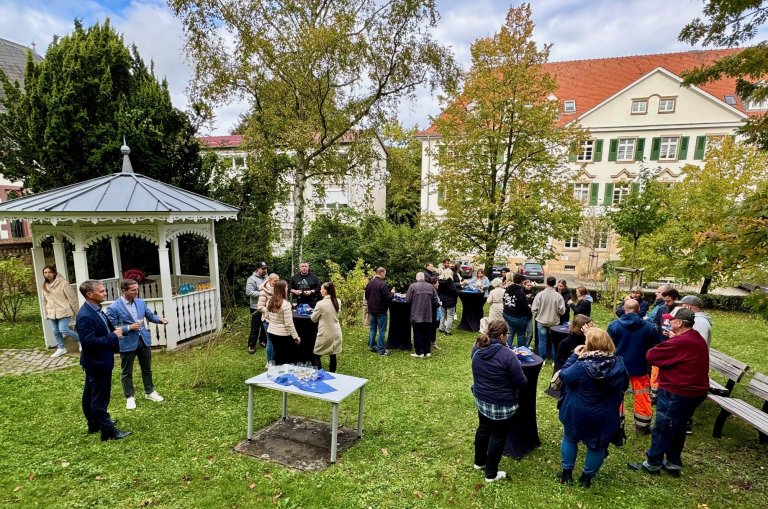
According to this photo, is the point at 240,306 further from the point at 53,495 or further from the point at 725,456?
the point at 725,456

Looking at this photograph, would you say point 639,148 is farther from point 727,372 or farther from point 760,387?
point 760,387

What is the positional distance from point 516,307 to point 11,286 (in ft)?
43.0

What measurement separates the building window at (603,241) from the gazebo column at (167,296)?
2438 centimetres

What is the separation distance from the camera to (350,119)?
13.8 m

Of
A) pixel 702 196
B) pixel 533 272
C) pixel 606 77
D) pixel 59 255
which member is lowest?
pixel 533 272

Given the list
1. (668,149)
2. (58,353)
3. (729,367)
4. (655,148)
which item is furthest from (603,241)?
(58,353)

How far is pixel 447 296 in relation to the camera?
10336mm

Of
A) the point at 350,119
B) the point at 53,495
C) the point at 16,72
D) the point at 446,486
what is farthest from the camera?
the point at 16,72

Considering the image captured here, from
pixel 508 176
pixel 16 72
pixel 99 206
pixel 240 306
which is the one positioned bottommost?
pixel 240 306

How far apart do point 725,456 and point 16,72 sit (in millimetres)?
34986

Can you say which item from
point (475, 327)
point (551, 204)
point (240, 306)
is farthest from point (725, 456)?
point (240, 306)

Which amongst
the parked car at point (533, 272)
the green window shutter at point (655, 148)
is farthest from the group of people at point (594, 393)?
the green window shutter at point (655, 148)

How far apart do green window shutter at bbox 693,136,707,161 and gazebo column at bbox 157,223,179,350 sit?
1205 inches

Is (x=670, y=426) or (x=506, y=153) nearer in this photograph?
(x=670, y=426)
